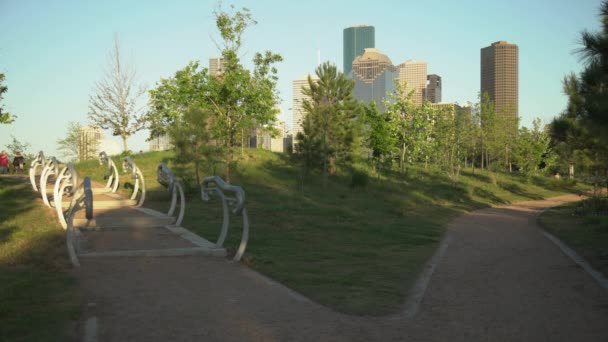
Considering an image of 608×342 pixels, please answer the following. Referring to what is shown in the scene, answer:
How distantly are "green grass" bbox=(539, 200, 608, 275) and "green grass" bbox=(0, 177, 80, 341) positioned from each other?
7.41m

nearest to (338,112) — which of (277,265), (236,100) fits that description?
(236,100)

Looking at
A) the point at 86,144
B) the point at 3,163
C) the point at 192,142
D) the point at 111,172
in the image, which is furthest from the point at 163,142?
the point at 111,172

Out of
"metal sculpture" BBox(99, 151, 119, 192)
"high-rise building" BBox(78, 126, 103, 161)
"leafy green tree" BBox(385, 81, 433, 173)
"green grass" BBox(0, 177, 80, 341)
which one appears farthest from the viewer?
"high-rise building" BBox(78, 126, 103, 161)

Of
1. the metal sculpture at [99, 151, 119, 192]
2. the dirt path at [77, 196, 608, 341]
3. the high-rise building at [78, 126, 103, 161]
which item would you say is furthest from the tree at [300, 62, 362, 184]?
the dirt path at [77, 196, 608, 341]

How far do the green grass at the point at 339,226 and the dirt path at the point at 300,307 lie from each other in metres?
0.48

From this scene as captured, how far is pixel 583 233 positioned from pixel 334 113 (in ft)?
75.1

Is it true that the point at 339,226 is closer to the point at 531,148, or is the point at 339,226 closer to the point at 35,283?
the point at 35,283

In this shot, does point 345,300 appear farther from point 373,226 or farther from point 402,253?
point 373,226

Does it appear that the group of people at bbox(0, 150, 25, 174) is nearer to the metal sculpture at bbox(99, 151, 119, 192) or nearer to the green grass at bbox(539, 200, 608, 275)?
the metal sculpture at bbox(99, 151, 119, 192)

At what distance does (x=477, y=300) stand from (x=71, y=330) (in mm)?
4253

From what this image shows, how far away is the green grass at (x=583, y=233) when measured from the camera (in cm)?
1043

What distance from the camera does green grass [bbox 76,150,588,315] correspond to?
7363 millimetres

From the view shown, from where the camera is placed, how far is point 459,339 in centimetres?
492

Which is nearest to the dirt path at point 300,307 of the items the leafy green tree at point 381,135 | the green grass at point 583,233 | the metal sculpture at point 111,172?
the green grass at point 583,233
